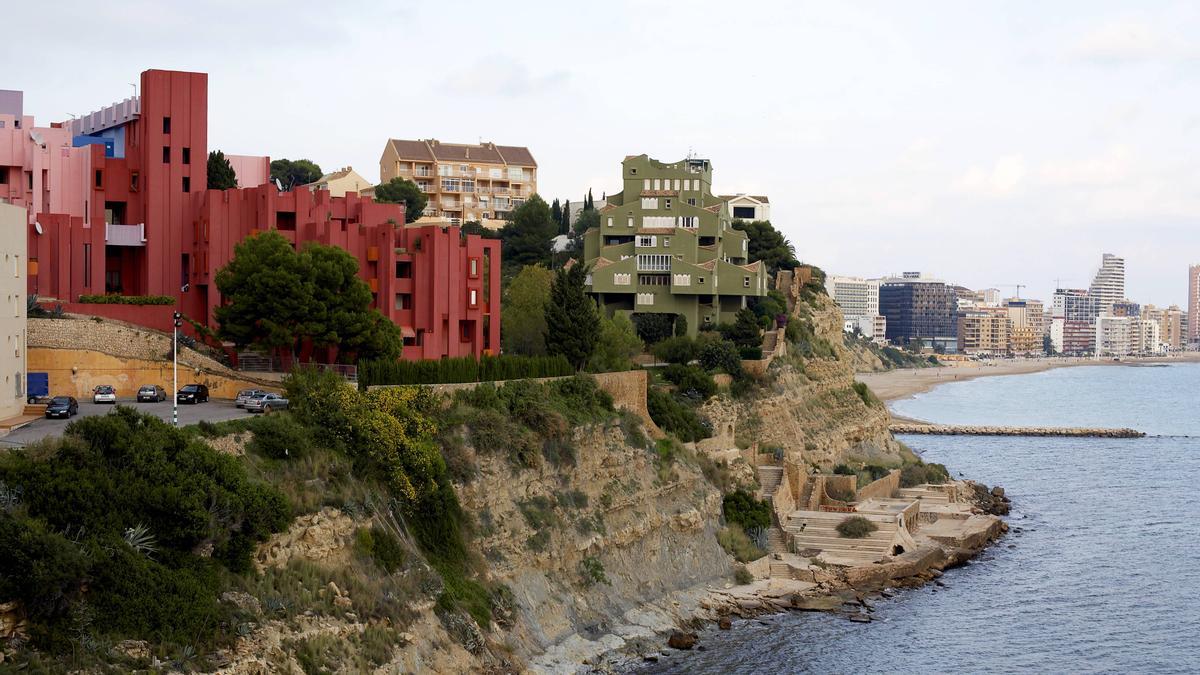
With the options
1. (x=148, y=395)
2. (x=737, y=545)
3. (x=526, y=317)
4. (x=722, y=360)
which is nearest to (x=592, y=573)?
(x=737, y=545)

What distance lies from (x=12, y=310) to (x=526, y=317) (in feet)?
112

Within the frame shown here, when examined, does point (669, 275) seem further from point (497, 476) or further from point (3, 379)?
point (3, 379)

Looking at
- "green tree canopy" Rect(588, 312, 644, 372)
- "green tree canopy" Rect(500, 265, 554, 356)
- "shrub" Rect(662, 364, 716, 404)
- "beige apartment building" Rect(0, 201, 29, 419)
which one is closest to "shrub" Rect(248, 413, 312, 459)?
"beige apartment building" Rect(0, 201, 29, 419)

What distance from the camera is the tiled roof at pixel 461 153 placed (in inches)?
5389

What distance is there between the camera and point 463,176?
454 ft

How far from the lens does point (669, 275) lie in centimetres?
9762

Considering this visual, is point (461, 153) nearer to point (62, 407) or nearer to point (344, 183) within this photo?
point (344, 183)

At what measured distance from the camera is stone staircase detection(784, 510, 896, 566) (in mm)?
68938

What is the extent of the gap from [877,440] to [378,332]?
1954 inches

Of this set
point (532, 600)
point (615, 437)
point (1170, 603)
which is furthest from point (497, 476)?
point (1170, 603)

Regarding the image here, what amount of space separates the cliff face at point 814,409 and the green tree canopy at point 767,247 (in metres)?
3.85

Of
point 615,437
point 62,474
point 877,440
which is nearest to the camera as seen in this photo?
point 62,474

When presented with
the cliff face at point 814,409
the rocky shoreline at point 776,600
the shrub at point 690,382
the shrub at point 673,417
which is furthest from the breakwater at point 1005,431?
the shrub at point 673,417

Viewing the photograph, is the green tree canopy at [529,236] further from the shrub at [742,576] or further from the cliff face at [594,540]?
the shrub at [742,576]
